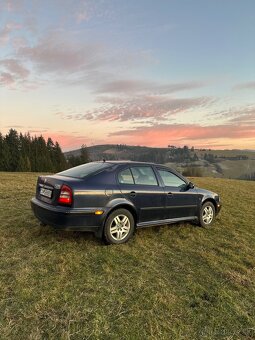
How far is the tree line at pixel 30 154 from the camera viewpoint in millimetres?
60562

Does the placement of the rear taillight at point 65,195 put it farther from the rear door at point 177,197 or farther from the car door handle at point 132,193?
the rear door at point 177,197

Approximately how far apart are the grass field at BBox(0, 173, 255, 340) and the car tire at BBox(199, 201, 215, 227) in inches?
32.8

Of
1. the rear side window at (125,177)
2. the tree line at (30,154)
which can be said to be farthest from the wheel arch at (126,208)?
the tree line at (30,154)

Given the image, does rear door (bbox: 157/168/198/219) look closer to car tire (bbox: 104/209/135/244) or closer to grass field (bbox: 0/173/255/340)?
grass field (bbox: 0/173/255/340)

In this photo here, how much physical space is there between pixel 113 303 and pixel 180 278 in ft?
4.15

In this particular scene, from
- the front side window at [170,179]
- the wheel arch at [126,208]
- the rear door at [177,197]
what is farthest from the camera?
the front side window at [170,179]

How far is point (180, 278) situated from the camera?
→ 4316 millimetres

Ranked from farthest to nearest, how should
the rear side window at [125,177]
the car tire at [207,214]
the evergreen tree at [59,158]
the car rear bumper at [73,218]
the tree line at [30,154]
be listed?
the evergreen tree at [59,158] < the tree line at [30,154] < the car tire at [207,214] < the rear side window at [125,177] < the car rear bumper at [73,218]

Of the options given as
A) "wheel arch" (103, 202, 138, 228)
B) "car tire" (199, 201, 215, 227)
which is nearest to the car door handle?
"wheel arch" (103, 202, 138, 228)

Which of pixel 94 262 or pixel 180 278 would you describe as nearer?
pixel 180 278

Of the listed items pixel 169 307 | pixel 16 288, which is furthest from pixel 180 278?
pixel 16 288

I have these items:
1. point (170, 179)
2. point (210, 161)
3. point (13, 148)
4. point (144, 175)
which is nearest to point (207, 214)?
point (170, 179)

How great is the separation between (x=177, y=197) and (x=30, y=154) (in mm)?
64428

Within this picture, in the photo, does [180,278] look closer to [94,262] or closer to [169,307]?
[169,307]
